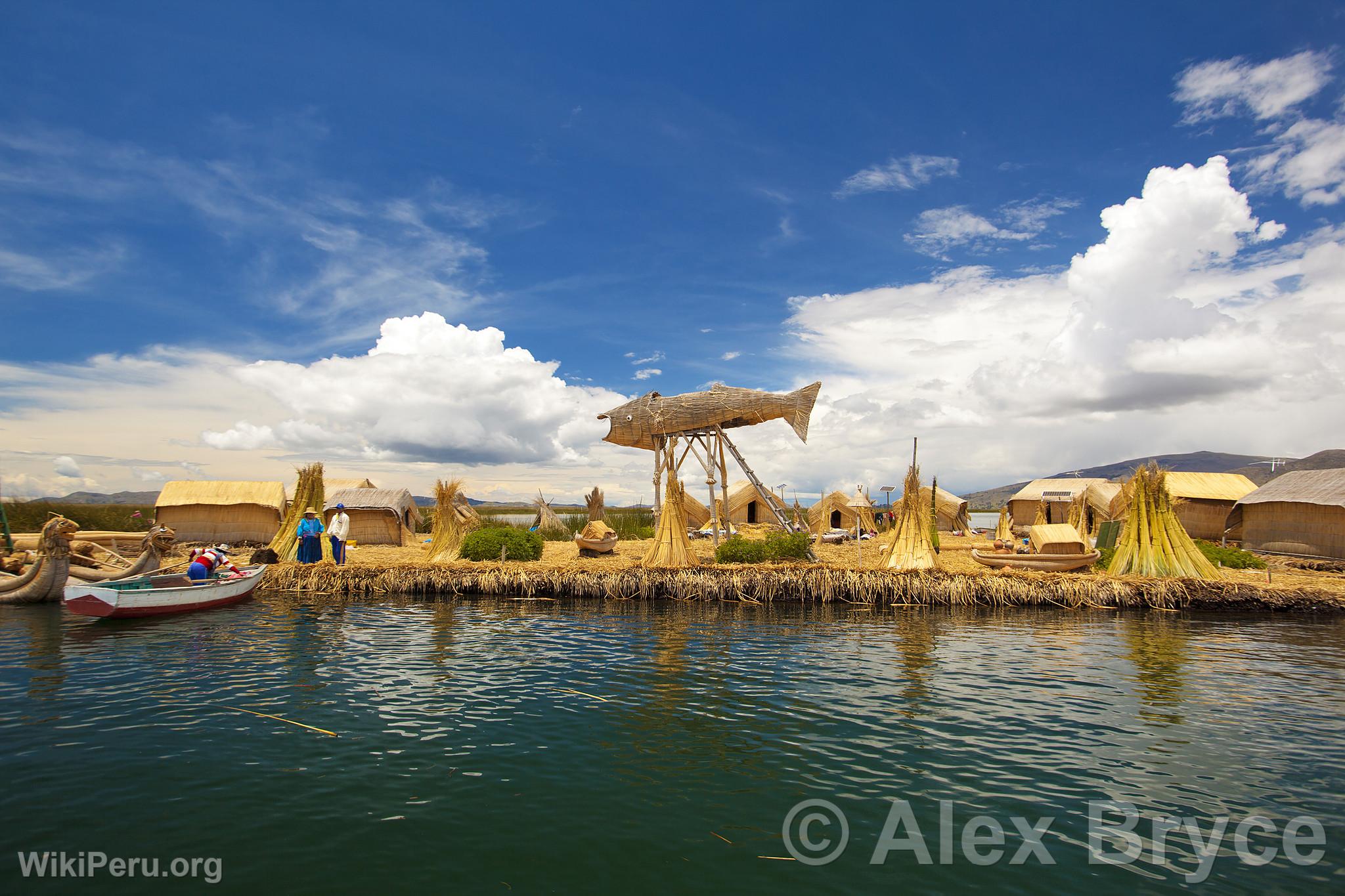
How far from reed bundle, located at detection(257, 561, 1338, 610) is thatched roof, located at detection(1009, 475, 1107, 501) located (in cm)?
2511

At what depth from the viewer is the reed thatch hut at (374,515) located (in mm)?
28797

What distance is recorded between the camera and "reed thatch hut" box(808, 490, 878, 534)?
39438 millimetres

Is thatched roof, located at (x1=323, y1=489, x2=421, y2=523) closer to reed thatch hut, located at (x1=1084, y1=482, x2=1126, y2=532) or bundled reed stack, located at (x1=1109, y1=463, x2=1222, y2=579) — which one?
bundled reed stack, located at (x1=1109, y1=463, x2=1222, y2=579)

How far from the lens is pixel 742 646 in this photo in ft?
38.9

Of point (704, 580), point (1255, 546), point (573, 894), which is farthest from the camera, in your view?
point (1255, 546)

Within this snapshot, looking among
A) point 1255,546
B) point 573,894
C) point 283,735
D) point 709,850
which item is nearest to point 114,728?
point 283,735

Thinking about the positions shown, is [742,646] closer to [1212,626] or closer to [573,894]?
[573,894]

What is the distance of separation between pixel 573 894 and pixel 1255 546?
32148mm

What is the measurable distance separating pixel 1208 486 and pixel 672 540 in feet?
97.8

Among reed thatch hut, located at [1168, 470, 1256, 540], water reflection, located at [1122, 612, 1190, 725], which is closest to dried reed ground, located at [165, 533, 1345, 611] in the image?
water reflection, located at [1122, 612, 1190, 725]

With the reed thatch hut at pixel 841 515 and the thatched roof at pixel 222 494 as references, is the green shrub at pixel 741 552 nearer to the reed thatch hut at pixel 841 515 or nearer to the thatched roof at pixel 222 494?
the reed thatch hut at pixel 841 515

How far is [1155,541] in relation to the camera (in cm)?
1750

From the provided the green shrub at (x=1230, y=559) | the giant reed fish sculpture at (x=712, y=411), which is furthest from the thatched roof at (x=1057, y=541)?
the giant reed fish sculpture at (x=712, y=411)

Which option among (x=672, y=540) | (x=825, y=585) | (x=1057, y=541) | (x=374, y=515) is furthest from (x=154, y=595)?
(x=1057, y=541)
